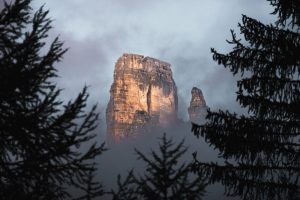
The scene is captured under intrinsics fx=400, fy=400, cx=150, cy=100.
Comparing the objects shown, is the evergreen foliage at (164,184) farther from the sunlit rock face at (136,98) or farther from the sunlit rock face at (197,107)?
the sunlit rock face at (197,107)

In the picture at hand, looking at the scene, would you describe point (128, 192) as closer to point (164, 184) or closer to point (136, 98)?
point (164, 184)

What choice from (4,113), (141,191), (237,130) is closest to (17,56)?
(4,113)

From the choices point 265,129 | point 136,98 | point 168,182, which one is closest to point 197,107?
point 136,98

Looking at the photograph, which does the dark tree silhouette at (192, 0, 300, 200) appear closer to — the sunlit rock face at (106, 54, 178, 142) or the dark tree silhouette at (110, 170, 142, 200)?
the dark tree silhouette at (110, 170, 142, 200)

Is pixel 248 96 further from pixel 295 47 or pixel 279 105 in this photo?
pixel 295 47

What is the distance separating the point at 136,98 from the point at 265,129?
127626 millimetres

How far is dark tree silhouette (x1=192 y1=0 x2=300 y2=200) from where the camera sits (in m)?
7.30

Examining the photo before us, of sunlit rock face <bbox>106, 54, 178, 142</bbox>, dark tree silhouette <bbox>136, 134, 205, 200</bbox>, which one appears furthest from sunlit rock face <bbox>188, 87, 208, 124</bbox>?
dark tree silhouette <bbox>136, 134, 205, 200</bbox>

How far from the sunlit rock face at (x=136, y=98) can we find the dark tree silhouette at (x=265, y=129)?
12606 cm

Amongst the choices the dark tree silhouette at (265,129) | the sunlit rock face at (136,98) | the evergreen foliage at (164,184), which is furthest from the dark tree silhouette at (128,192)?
the sunlit rock face at (136,98)

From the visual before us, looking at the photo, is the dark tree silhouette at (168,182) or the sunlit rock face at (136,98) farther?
the sunlit rock face at (136,98)

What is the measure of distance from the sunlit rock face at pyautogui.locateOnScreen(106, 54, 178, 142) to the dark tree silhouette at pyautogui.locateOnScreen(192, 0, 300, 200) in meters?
126

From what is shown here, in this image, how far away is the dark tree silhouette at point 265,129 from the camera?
730 centimetres

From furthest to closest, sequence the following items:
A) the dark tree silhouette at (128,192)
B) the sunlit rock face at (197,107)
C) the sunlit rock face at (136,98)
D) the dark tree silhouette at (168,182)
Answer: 1. the sunlit rock face at (197,107)
2. the sunlit rock face at (136,98)
3. the dark tree silhouette at (128,192)
4. the dark tree silhouette at (168,182)
